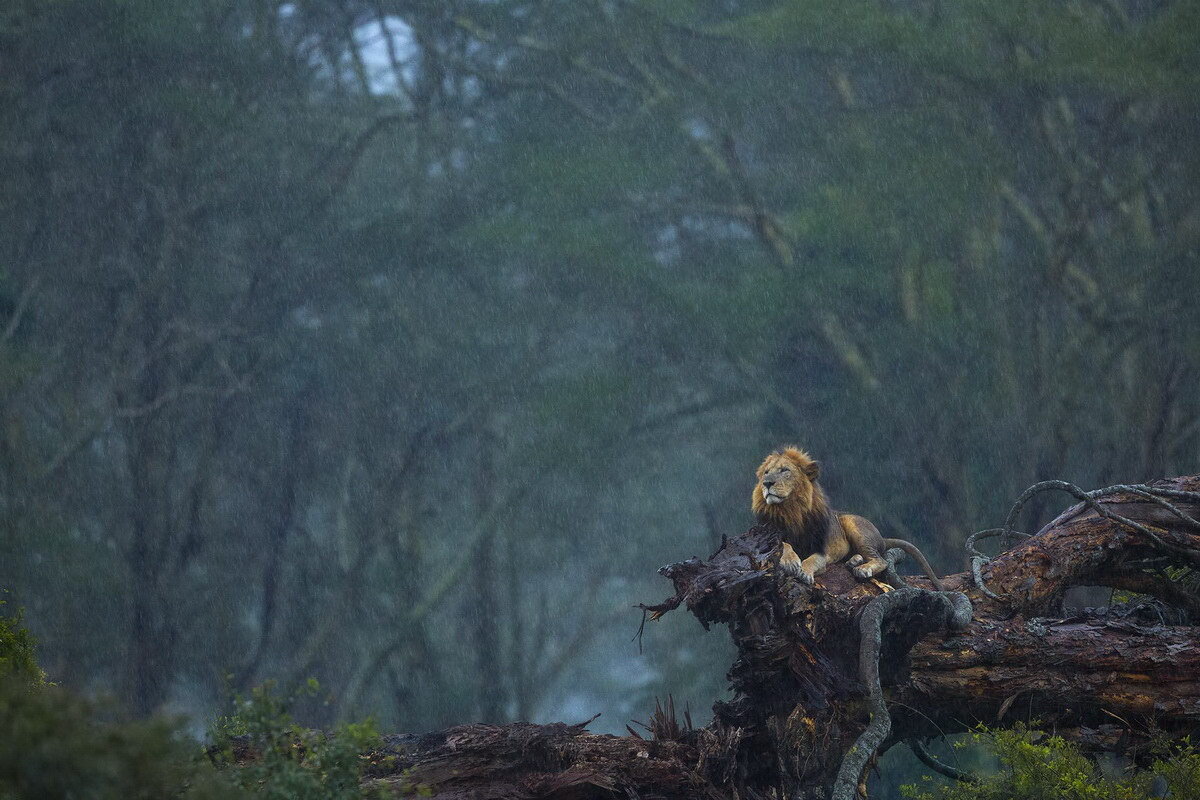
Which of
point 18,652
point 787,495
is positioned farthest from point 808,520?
point 18,652

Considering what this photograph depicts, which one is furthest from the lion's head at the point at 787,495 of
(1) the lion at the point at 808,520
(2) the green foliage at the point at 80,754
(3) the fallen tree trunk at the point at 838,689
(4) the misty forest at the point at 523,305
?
(4) the misty forest at the point at 523,305

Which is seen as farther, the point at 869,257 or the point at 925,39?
the point at 869,257

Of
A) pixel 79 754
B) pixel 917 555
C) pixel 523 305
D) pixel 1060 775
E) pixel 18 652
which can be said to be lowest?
pixel 1060 775

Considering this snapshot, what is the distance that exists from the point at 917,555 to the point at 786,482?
0.96m

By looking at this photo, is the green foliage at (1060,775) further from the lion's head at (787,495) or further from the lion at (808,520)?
the lion's head at (787,495)

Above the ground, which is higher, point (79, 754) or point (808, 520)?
point (808, 520)

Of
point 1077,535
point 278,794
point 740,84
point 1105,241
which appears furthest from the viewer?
point 740,84

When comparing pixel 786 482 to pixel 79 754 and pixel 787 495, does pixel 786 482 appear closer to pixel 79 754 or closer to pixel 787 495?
pixel 787 495

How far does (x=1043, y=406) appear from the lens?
1427 centimetres

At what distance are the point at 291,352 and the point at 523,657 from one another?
5.83 meters

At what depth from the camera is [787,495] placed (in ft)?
21.8

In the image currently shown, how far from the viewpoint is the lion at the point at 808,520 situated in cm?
664

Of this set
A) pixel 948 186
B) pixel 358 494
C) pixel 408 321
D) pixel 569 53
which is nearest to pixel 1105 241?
pixel 948 186

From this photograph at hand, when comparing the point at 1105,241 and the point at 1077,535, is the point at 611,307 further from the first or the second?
the point at 1077,535
